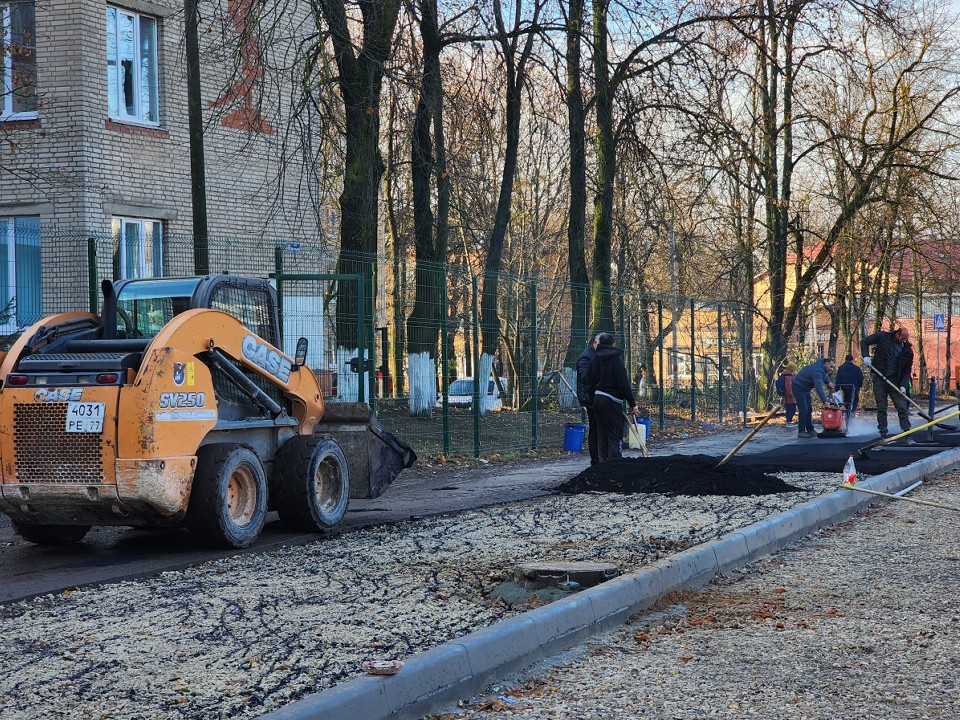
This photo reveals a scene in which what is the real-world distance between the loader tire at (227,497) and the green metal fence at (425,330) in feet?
16.3

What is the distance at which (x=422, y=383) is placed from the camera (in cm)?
1780

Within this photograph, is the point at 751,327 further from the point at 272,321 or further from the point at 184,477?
the point at 184,477

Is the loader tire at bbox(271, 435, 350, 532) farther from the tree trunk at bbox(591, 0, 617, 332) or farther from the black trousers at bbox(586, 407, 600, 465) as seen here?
the tree trunk at bbox(591, 0, 617, 332)

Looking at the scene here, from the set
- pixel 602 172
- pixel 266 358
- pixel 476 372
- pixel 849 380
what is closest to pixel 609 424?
pixel 476 372

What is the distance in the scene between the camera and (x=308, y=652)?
5.82 metres

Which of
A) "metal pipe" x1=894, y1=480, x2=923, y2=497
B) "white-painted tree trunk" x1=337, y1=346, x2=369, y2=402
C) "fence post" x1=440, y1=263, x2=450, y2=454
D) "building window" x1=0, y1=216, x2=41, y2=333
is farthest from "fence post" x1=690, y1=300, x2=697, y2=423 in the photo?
"building window" x1=0, y1=216, x2=41, y2=333

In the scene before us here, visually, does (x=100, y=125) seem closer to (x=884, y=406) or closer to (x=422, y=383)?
(x=422, y=383)

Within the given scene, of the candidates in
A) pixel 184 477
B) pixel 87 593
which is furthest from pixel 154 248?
pixel 87 593

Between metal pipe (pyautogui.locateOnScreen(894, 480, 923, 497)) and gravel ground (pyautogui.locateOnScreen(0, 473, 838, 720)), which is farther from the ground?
gravel ground (pyautogui.locateOnScreen(0, 473, 838, 720))

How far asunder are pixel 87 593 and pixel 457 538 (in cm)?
321

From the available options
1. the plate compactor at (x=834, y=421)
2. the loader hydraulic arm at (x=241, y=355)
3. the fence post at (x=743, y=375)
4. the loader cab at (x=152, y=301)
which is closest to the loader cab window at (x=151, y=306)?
the loader cab at (x=152, y=301)

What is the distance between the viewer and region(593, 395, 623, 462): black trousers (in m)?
15.7

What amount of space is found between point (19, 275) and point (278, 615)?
46.4 ft

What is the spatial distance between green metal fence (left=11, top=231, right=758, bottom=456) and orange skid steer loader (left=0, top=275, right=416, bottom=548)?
13.5 ft
